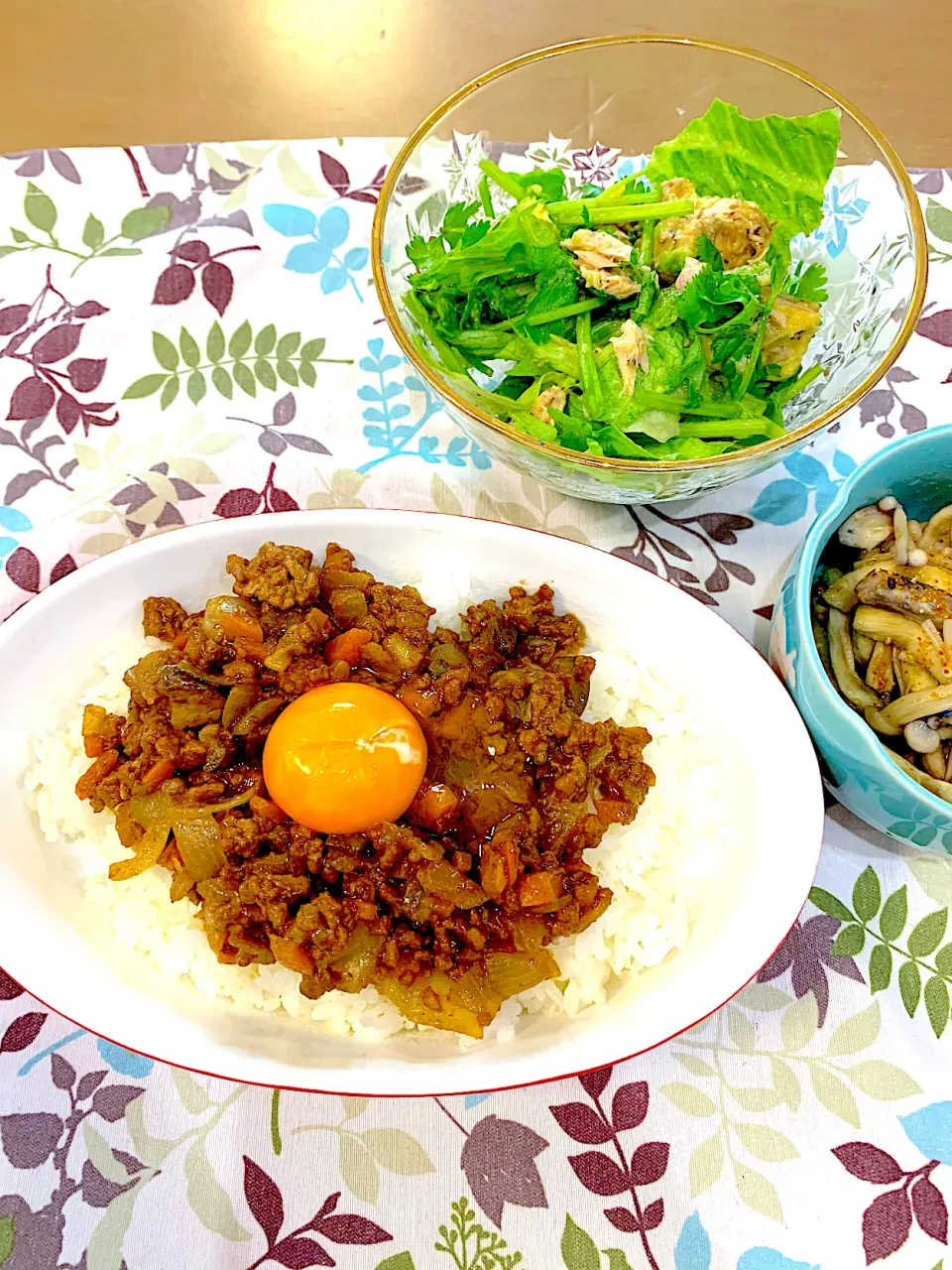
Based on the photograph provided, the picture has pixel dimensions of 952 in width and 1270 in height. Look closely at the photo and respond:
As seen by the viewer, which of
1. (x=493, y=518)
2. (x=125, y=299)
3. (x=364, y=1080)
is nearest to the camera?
(x=364, y=1080)

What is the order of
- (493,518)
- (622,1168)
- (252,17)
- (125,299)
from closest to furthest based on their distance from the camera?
(622,1168) → (493,518) → (125,299) → (252,17)

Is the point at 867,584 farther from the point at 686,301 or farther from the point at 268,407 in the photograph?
the point at 268,407

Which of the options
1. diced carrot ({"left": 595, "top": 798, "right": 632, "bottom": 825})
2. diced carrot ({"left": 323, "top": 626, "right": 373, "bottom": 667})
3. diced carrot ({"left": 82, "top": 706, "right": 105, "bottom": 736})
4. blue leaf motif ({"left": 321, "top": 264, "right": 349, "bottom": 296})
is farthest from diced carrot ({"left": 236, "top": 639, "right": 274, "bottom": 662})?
blue leaf motif ({"left": 321, "top": 264, "right": 349, "bottom": 296})

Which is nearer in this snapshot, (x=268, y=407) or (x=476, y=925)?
(x=476, y=925)

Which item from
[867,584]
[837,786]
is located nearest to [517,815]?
[837,786]

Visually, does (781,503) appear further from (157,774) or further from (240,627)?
(157,774)

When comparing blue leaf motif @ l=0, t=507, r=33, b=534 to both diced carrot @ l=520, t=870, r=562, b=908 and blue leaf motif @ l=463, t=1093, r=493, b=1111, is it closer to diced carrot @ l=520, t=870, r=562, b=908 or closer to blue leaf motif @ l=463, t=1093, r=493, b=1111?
diced carrot @ l=520, t=870, r=562, b=908
